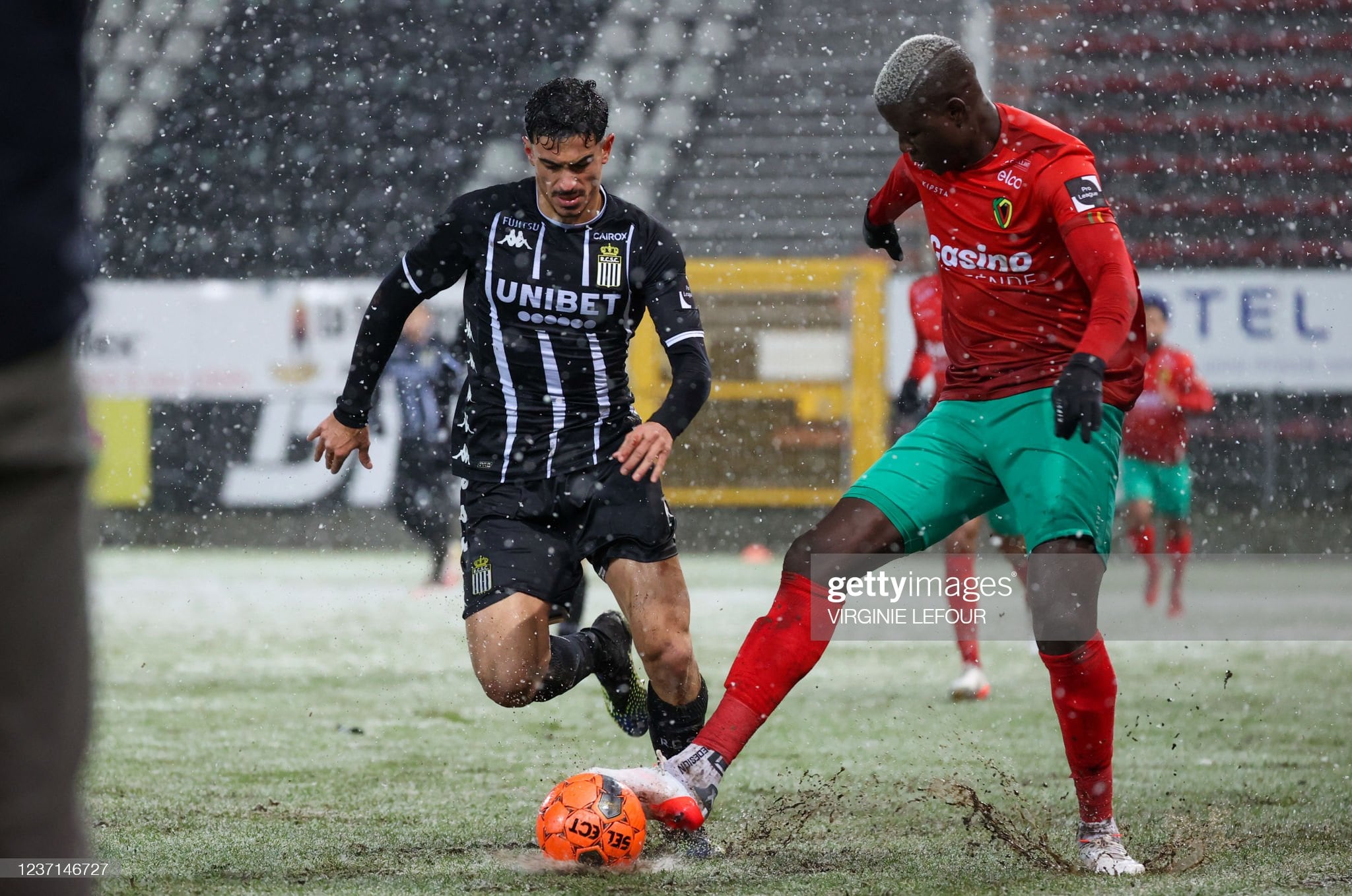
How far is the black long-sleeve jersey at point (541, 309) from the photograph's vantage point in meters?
4.16

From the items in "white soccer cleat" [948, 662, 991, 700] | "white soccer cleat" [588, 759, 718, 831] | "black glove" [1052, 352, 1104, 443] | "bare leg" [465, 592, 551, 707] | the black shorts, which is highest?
"black glove" [1052, 352, 1104, 443]

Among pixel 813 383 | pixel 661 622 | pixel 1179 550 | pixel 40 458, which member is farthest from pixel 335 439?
pixel 813 383

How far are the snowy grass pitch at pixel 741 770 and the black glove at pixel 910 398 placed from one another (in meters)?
1.23

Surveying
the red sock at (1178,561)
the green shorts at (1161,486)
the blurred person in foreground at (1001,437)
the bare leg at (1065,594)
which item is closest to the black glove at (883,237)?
the blurred person in foreground at (1001,437)

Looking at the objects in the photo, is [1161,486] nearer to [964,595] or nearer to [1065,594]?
[964,595]

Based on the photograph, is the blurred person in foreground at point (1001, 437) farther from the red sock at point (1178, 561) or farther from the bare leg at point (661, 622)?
the red sock at point (1178, 561)

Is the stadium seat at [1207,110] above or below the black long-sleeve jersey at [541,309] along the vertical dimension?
above

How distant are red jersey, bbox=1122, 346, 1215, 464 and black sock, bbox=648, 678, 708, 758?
621 centimetres

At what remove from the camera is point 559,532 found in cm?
418

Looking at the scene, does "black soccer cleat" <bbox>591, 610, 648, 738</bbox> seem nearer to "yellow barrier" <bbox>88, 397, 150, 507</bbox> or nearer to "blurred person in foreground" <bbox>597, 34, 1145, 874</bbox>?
"blurred person in foreground" <bbox>597, 34, 1145, 874</bbox>

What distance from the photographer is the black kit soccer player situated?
4043 mm

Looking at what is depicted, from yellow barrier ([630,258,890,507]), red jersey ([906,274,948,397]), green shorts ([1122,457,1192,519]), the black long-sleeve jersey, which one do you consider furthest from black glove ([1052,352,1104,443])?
yellow barrier ([630,258,890,507])

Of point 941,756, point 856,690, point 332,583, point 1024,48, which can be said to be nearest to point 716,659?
point 856,690

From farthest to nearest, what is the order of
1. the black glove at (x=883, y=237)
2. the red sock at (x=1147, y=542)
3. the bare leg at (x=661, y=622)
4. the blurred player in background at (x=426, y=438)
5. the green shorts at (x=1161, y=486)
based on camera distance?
the blurred player in background at (x=426, y=438)
the red sock at (x=1147, y=542)
the green shorts at (x=1161, y=486)
the black glove at (x=883, y=237)
the bare leg at (x=661, y=622)
